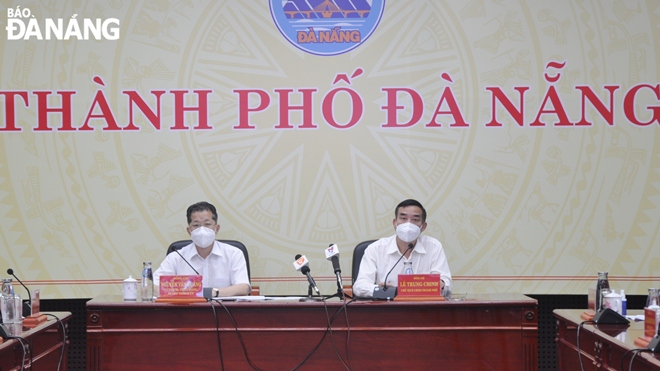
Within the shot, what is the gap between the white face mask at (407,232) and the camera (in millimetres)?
4109

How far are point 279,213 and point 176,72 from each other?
1109mm

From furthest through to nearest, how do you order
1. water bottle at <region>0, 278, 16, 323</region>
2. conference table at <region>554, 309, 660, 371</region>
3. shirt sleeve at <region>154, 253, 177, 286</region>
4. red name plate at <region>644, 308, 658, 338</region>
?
1. shirt sleeve at <region>154, 253, 177, 286</region>
2. water bottle at <region>0, 278, 16, 323</region>
3. red name plate at <region>644, 308, 658, 338</region>
4. conference table at <region>554, 309, 660, 371</region>

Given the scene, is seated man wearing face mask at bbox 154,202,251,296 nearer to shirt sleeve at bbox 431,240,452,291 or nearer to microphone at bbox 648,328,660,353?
shirt sleeve at bbox 431,240,452,291

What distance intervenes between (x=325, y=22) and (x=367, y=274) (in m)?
1.67

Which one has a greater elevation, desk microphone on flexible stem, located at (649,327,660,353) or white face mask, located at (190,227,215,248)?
white face mask, located at (190,227,215,248)

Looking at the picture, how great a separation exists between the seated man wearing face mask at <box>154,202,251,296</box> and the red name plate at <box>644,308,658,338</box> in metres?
2.07

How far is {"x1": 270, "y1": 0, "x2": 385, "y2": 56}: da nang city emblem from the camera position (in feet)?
15.7

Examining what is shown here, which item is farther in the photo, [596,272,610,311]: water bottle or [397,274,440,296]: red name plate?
[397,274,440,296]: red name plate

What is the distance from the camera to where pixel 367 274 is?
4148 millimetres

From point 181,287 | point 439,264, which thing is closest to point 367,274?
point 439,264

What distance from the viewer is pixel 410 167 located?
4.79 metres

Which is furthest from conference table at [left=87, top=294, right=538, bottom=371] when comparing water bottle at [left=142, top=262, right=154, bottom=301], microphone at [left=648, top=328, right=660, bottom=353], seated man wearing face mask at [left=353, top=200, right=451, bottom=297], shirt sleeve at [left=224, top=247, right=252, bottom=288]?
microphone at [left=648, top=328, right=660, bottom=353]

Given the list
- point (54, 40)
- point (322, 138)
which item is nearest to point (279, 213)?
point (322, 138)

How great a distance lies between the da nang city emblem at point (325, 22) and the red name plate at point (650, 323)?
2.56 m
